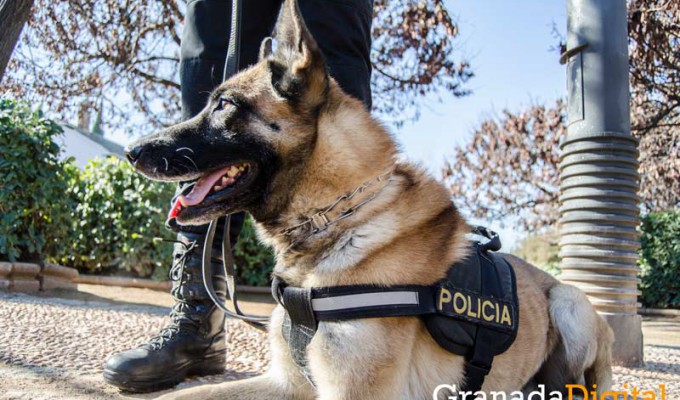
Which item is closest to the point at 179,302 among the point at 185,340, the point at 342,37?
the point at 185,340

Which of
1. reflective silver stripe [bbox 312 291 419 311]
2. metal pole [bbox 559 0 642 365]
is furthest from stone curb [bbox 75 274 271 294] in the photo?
reflective silver stripe [bbox 312 291 419 311]

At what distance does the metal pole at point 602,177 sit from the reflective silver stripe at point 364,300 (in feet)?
10.1

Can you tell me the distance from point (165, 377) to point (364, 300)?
1.35 metres

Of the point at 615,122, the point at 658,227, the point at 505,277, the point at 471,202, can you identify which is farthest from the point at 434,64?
the point at 471,202

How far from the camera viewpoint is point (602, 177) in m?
4.51

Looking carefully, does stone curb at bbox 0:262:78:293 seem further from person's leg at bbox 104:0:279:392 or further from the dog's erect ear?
the dog's erect ear

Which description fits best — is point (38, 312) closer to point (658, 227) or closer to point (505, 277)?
point (505, 277)

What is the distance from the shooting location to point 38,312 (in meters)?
4.75

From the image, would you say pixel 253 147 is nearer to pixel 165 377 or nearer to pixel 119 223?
pixel 165 377

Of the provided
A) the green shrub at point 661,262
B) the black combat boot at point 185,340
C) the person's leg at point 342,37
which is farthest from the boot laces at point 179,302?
the green shrub at point 661,262

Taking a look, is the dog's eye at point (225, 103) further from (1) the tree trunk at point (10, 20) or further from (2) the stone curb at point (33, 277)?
(2) the stone curb at point (33, 277)

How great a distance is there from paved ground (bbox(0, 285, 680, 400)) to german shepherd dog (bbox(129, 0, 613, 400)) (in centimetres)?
74

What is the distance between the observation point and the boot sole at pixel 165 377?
258 centimetres

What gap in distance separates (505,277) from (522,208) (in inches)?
822
